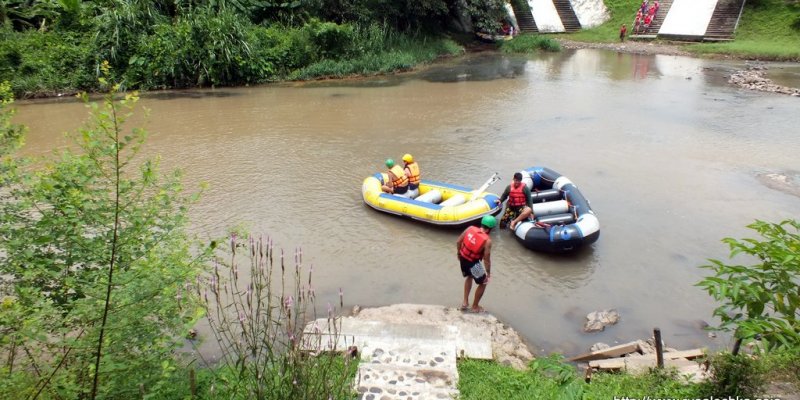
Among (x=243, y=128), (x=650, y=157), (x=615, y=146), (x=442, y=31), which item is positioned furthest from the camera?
(x=442, y=31)

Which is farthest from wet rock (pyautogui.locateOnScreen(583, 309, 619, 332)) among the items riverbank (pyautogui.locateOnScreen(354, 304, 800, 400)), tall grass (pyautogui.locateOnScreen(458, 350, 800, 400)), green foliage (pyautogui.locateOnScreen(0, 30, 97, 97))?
green foliage (pyautogui.locateOnScreen(0, 30, 97, 97))

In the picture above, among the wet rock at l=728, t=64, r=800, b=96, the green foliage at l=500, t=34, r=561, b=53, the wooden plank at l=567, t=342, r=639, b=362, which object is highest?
the green foliage at l=500, t=34, r=561, b=53

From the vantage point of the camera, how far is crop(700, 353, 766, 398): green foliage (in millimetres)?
3430

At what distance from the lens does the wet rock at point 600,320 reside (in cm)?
589

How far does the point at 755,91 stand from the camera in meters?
16.7

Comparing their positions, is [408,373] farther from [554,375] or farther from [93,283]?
[93,283]

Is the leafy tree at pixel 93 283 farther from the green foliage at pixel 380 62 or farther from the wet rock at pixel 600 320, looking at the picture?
the green foliage at pixel 380 62

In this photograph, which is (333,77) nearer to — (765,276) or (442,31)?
(442,31)

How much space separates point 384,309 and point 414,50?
61.1ft

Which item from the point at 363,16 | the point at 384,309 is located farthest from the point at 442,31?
the point at 384,309

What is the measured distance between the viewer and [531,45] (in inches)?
1031

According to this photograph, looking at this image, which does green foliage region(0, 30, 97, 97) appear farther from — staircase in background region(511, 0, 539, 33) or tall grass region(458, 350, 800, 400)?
staircase in background region(511, 0, 539, 33)

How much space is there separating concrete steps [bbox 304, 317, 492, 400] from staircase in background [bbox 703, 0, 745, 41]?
25358mm

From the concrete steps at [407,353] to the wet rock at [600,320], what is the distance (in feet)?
4.70
